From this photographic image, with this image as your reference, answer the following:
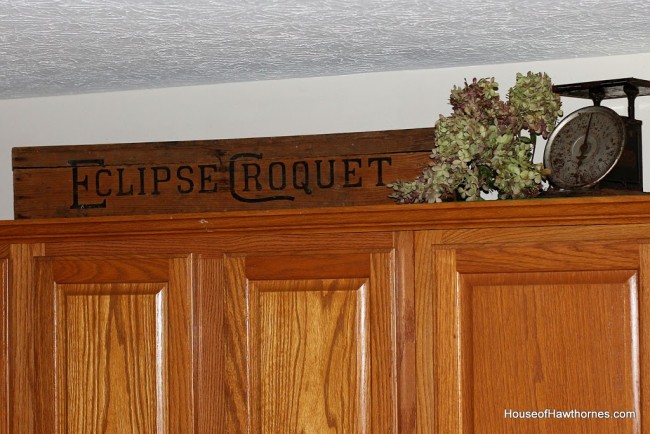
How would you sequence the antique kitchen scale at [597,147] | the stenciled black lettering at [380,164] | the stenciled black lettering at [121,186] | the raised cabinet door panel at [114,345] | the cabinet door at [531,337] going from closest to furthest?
the cabinet door at [531,337]
the antique kitchen scale at [597,147]
the raised cabinet door panel at [114,345]
the stenciled black lettering at [380,164]
the stenciled black lettering at [121,186]

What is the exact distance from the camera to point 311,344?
1909 millimetres

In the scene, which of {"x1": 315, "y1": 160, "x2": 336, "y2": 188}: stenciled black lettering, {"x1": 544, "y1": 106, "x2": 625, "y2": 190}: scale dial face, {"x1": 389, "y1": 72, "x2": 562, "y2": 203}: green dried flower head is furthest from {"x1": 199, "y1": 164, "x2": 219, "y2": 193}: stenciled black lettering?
{"x1": 544, "y1": 106, "x2": 625, "y2": 190}: scale dial face

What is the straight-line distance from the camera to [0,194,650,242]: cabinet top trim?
1.74 meters

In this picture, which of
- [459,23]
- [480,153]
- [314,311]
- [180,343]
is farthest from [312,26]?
[180,343]

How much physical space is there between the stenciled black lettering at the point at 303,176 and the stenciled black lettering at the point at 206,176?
18 cm

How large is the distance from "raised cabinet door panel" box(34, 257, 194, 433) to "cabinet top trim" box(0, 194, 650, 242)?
2.9 inches

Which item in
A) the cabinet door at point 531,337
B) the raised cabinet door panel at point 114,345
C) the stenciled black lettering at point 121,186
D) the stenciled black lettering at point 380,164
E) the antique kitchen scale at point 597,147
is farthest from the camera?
the stenciled black lettering at point 121,186

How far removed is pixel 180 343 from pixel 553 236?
2.53 ft

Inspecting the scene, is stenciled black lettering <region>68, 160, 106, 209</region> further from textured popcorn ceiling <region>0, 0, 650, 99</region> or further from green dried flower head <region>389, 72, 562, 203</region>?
green dried flower head <region>389, 72, 562, 203</region>

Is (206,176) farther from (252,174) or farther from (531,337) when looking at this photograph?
(531,337)

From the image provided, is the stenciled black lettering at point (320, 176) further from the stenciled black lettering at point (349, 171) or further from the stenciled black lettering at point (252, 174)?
the stenciled black lettering at point (252, 174)

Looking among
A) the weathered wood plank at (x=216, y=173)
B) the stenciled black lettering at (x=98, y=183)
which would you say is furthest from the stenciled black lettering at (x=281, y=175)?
the stenciled black lettering at (x=98, y=183)

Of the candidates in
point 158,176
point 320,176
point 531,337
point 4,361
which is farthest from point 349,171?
point 4,361

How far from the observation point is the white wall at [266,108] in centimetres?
224
